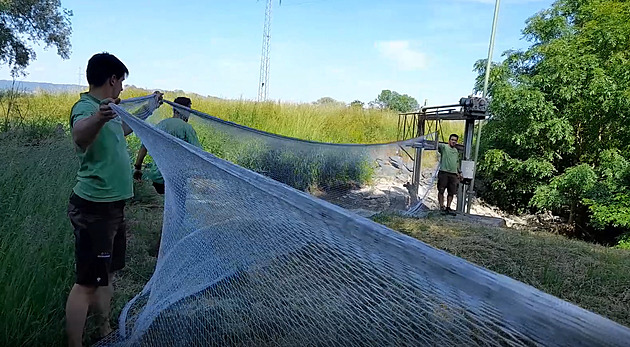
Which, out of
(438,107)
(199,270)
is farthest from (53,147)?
(438,107)

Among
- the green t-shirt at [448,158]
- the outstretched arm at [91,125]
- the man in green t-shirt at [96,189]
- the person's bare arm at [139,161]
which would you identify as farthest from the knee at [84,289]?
the green t-shirt at [448,158]

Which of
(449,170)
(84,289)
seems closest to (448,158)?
(449,170)

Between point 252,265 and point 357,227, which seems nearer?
point 357,227

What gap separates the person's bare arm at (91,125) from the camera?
149 cm

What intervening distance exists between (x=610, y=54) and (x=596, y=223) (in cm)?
293

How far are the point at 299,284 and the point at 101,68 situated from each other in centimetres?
110

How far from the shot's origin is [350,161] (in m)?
4.04

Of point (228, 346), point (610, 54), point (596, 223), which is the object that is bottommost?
point (596, 223)

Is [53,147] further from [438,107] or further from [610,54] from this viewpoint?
[610,54]

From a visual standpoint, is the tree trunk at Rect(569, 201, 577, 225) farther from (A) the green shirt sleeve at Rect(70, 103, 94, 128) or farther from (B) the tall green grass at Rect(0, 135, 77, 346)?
(A) the green shirt sleeve at Rect(70, 103, 94, 128)

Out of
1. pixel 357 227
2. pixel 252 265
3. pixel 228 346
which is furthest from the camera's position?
pixel 228 346

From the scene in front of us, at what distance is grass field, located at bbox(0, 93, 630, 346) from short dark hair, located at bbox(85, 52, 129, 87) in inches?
29.2

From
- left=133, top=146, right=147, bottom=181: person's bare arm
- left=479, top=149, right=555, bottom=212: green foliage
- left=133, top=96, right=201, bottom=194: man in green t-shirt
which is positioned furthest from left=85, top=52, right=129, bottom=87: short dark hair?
left=479, top=149, right=555, bottom=212: green foliage

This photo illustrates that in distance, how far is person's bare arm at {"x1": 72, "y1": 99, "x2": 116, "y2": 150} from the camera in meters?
1.49
